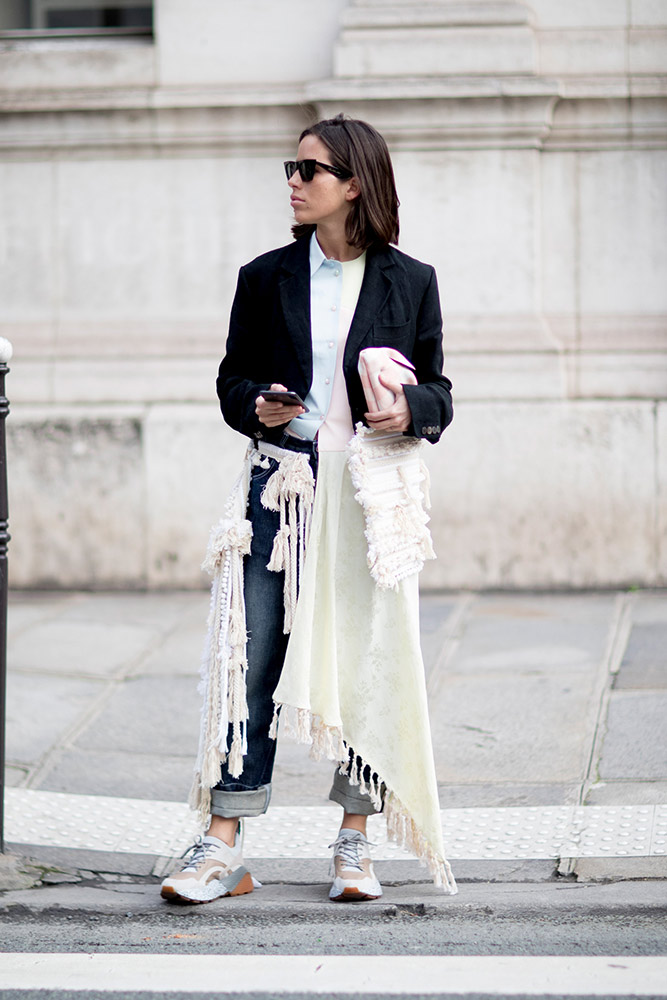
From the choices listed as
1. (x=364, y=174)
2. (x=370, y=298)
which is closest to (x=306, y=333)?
(x=370, y=298)

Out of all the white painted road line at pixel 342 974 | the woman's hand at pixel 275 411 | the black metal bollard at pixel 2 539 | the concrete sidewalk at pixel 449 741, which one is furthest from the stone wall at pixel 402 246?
the white painted road line at pixel 342 974

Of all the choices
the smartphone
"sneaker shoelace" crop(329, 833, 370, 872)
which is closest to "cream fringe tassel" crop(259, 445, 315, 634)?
the smartphone

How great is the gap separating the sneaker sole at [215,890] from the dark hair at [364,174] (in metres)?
1.74

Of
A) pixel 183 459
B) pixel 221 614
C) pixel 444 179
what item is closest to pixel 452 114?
pixel 444 179

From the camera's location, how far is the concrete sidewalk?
164 inches

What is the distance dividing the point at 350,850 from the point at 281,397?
4.11 ft

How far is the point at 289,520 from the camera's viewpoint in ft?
12.0

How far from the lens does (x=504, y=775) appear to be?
15.7ft

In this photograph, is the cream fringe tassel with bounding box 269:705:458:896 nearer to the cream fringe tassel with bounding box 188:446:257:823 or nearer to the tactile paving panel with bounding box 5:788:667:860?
the cream fringe tassel with bounding box 188:446:257:823

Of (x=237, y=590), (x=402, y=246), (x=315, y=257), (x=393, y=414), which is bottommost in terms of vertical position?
(x=237, y=590)

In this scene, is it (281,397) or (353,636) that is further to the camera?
(353,636)

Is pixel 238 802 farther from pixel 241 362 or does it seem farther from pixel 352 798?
pixel 241 362

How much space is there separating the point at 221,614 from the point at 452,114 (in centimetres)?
451

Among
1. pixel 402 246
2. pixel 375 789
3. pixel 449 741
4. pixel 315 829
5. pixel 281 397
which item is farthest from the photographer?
pixel 402 246
